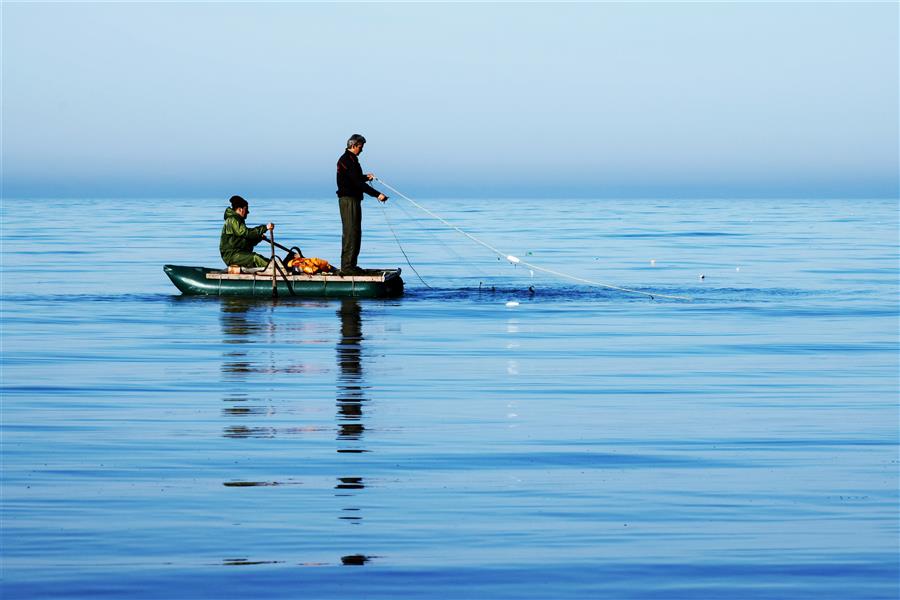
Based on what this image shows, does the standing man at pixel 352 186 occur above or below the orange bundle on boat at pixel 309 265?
above

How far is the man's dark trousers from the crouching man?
1303mm

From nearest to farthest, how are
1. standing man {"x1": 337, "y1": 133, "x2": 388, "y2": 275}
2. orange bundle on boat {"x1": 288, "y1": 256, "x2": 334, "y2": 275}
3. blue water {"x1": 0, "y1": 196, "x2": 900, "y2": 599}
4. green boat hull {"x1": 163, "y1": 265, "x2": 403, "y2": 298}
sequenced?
Answer: blue water {"x1": 0, "y1": 196, "x2": 900, "y2": 599}, standing man {"x1": 337, "y1": 133, "x2": 388, "y2": 275}, green boat hull {"x1": 163, "y1": 265, "x2": 403, "y2": 298}, orange bundle on boat {"x1": 288, "y1": 256, "x2": 334, "y2": 275}

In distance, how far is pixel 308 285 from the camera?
23.4 m

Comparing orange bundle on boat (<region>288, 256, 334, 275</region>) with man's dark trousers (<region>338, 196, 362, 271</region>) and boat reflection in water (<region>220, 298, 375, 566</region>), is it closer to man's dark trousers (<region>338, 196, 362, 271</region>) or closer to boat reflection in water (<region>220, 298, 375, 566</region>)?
man's dark trousers (<region>338, 196, 362, 271</region>)

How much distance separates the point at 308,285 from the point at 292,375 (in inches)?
340

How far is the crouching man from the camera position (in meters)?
23.2

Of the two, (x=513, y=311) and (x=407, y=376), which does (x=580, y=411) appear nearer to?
(x=407, y=376)

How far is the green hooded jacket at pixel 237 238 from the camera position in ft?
76.4

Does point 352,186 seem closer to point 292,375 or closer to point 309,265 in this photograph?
point 309,265

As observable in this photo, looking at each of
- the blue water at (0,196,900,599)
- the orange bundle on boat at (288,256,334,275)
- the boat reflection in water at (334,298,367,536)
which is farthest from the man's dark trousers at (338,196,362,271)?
the boat reflection in water at (334,298,367,536)

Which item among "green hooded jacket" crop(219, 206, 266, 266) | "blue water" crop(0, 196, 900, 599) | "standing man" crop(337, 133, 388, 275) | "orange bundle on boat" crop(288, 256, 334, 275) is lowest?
"blue water" crop(0, 196, 900, 599)

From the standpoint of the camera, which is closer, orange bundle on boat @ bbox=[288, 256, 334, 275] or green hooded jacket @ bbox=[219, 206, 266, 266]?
green hooded jacket @ bbox=[219, 206, 266, 266]

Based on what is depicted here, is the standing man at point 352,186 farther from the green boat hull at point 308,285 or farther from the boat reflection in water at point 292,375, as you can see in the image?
the boat reflection in water at point 292,375

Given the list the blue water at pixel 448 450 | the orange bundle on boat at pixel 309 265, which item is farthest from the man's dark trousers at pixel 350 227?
the blue water at pixel 448 450
